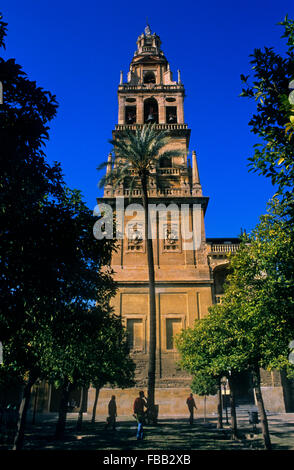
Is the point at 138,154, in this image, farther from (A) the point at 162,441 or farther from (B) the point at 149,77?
(B) the point at 149,77

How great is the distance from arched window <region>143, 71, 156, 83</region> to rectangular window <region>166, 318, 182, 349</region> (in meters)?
28.8

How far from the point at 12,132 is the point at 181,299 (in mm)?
22064

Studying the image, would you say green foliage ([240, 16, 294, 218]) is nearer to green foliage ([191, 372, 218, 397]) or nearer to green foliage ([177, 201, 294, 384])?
green foliage ([177, 201, 294, 384])

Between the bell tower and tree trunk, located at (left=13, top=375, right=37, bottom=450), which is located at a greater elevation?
the bell tower

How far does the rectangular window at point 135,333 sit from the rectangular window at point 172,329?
2.08 metres

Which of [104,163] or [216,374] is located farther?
[104,163]

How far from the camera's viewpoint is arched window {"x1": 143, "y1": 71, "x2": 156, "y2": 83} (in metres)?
41.7

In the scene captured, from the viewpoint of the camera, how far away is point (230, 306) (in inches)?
637

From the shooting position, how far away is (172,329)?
27.7 meters

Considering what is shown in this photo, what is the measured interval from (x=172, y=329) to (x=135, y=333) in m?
2.96

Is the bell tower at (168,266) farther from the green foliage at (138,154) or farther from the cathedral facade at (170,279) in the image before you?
the green foliage at (138,154)

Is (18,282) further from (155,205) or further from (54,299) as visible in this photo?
(155,205)

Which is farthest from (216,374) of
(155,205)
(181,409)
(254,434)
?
(155,205)

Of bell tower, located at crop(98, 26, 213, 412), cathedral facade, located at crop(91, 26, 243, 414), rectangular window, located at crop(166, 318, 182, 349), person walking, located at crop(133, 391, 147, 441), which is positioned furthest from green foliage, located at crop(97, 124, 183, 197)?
person walking, located at crop(133, 391, 147, 441)
